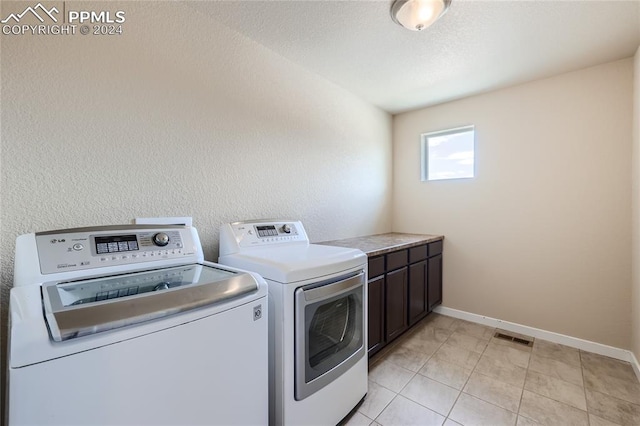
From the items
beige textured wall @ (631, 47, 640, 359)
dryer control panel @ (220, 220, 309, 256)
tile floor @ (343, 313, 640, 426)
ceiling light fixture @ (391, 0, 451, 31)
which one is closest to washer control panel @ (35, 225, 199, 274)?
dryer control panel @ (220, 220, 309, 256)

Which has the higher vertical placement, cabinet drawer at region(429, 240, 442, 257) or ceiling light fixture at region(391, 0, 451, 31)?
ceiling light fixture at region(391, 0, 451, 31)

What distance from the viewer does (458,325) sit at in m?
2.79

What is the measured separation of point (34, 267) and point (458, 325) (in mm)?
3249

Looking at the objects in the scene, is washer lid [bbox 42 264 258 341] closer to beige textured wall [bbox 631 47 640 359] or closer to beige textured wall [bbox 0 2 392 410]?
beige textured wall [bbox 0 2 392 410]

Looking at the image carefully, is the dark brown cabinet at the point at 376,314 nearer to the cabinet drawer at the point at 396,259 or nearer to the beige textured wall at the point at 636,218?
the cabinet drawer at the point at 396,259

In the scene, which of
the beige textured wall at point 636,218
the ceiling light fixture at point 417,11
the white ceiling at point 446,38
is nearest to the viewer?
the ceiling light fixture at point 417,11

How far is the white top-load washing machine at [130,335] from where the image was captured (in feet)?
1.99

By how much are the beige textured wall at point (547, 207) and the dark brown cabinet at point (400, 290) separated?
409mm

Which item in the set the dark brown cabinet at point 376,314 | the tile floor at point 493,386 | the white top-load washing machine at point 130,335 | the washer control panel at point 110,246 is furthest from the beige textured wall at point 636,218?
the washer control panel at point 110,246

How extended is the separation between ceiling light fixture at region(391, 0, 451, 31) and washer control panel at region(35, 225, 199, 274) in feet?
5.67

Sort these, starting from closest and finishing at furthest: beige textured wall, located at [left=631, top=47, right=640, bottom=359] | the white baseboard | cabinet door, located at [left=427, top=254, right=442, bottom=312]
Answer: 1. beige textured wall, located at [left=631, top=47, right=640, bottom=359]
2. the white baseboard
3. cabinet door, located at [left=427, top=254, right=442, bottom=312]

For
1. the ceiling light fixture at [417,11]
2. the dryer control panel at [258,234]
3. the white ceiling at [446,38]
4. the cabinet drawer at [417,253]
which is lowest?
the cabinet drawer at [417,253]

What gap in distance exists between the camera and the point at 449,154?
3.10m

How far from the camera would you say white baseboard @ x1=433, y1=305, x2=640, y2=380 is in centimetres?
213
